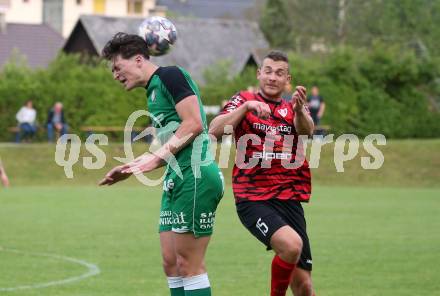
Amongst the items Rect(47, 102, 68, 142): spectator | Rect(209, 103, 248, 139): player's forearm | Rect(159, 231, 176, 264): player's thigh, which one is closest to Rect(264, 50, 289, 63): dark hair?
Rect(209, 103, 248, 139): player's forearm

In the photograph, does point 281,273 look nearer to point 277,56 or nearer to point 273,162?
point 273,162

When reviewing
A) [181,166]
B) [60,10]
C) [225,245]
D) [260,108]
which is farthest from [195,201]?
[60,10]

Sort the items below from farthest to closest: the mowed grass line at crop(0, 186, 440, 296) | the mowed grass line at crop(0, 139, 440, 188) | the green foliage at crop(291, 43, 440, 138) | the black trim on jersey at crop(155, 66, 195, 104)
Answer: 1. the green foliage at crop(291, 43, 440, 138)
2. the mowed grass line at crop(0, 139, 440, 188)
3. the mowed grass line at crop(0, 186, 440, 296)
4. the black trim on jersey at crop(155, 66, 195, 104)

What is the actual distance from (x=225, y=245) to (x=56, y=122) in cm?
2192

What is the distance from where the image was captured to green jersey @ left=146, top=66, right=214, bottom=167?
677 cm

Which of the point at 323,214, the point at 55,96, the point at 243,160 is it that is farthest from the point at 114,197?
the point at 243,160

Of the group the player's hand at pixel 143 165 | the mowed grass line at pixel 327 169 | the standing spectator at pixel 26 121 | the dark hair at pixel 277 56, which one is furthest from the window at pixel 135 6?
the player's hand at pixel 143 165

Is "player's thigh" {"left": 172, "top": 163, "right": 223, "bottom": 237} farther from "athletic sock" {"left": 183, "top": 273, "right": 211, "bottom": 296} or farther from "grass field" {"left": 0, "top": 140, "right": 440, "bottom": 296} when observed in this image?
"grass field" {"left": 0, "top": 140, "right": 440, "bottom": 296}

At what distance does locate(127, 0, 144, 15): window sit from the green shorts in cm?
7834

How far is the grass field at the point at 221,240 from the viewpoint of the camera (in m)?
10.4

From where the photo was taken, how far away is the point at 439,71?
4456 centimetres

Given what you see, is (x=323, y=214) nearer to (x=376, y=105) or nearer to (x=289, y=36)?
(x=376, y=105)

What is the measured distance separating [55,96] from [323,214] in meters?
20.4

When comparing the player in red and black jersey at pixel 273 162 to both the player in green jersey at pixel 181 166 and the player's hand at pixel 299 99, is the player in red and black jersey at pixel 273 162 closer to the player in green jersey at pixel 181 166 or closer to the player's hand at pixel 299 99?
the player's hand at pixel 299 99
